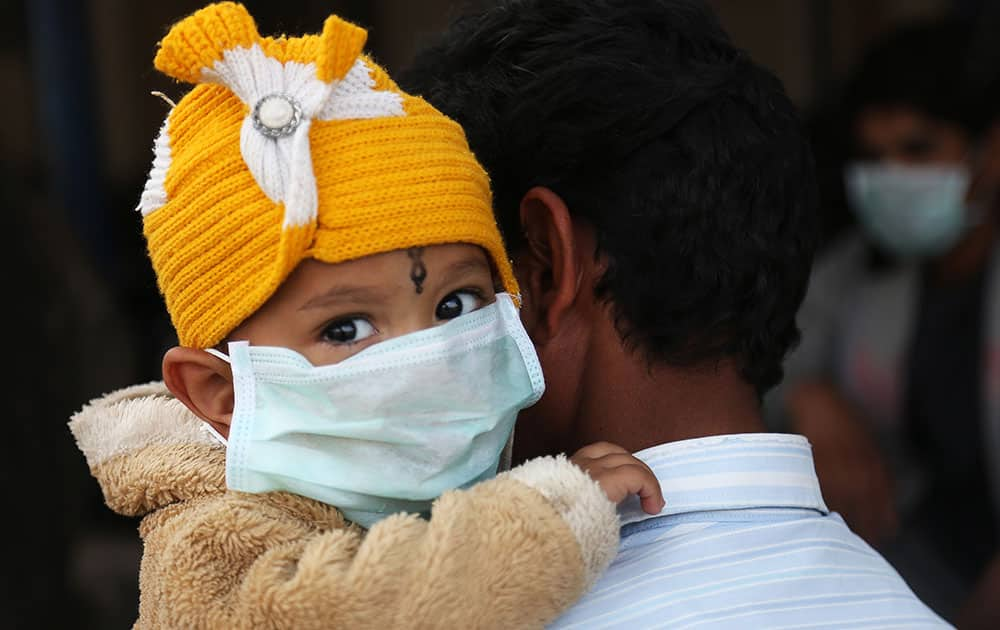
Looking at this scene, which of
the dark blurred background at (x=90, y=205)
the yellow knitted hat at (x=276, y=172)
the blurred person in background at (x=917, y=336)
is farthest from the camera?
the dark blurred background at (x=90, y=205)

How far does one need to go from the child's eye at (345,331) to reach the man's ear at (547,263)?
32 cm

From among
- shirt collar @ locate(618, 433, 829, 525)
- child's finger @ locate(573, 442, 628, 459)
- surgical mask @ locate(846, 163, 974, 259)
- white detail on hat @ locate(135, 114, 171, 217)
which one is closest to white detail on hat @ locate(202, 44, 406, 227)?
white detail on hat @ locate(135, 114, 171, 217)

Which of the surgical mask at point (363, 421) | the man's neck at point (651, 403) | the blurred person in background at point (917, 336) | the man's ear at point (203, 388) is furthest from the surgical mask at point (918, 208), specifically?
the man's ear at point (203, 388)

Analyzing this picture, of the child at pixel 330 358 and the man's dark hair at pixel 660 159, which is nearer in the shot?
the child at pixel 330 358

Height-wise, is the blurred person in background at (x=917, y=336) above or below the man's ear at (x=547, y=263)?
below

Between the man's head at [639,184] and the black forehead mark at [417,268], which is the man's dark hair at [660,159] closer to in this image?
the man's head at [639,184]

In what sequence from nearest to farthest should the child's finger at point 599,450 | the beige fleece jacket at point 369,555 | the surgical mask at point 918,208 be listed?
1. the beige fleece jacket at point 369,555
2. the child's finger at point 599,450
3. the surgical mask at point 918,208

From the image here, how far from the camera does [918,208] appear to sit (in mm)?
3934

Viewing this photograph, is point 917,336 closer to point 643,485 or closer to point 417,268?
point 643,485

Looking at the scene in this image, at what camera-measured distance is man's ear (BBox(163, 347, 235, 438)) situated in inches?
62.0

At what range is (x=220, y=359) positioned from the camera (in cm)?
155

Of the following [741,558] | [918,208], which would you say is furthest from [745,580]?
[918,208]

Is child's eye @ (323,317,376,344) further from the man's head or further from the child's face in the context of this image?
the man's head

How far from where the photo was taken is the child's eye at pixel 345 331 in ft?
4.95
